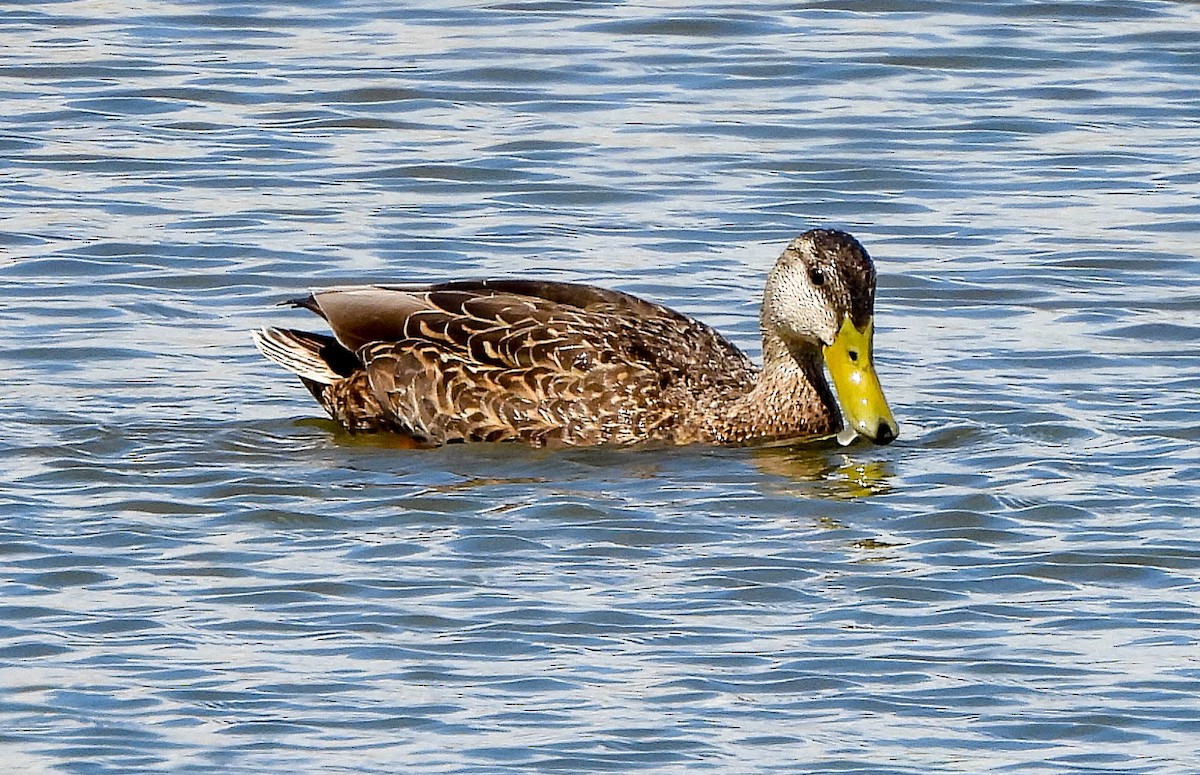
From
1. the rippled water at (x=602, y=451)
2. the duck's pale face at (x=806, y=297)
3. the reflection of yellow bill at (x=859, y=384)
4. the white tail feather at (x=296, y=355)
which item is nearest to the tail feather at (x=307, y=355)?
the white tail feather at (x=296, y=355)

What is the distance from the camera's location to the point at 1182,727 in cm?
826

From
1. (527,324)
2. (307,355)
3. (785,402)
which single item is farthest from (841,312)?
(307,355)

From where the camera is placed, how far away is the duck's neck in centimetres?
1177

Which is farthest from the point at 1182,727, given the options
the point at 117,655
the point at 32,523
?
the point at 32,523

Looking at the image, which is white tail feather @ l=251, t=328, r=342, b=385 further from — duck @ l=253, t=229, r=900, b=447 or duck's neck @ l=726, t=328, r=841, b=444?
duck's neck @ l=726, t=328, r=841, b=444

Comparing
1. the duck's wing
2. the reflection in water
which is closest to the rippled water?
the reflection in water

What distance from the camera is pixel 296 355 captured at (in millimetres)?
11984

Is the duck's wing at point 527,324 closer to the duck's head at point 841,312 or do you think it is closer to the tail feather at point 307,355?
the tail feather at point 307,355

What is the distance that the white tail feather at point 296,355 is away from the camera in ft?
39.1

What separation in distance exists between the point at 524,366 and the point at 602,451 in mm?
444

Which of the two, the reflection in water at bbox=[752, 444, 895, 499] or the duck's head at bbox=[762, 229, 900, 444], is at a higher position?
the duck's head at bbox=[762, 229, 900, 444]

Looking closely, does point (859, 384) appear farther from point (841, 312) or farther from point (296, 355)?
point (296, 355)

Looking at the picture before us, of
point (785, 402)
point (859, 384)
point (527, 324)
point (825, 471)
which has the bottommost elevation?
point (825, 471)

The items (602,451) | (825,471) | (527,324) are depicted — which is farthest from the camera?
(527,324)
